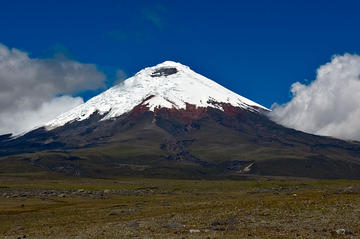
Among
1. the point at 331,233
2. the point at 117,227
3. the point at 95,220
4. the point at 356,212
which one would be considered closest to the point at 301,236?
the point at 331,233

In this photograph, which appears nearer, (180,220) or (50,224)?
(180,220)

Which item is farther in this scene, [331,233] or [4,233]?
[4,233]

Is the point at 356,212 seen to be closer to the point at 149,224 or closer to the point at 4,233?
the point at 149,224

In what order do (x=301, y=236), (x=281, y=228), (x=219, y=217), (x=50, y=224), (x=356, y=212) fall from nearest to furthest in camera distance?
1. (x=301, y=236)
2. (x=281, y=228)
3. (x=356, y=212)
4. (x=219, y=217)
5. (x=50, y=224)

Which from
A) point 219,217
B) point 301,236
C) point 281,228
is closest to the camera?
point 301,236

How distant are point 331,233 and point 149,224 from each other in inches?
780

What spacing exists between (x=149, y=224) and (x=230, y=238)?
550 inches

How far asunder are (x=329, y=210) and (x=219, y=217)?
1208 cm

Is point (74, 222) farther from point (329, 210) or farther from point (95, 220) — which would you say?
point (329, 210)

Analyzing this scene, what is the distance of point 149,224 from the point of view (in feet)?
163

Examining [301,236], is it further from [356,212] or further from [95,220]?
[95,220]

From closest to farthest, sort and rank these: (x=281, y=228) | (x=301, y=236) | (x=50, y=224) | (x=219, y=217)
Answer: (x=301, y=236)
(x=281, y=228)
(x=219, y=217)
(x=50, y=224)

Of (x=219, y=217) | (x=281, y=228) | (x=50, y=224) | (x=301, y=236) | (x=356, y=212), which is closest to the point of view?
(x=301, y=236)

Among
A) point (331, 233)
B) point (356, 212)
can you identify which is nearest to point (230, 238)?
point (331, 233)
